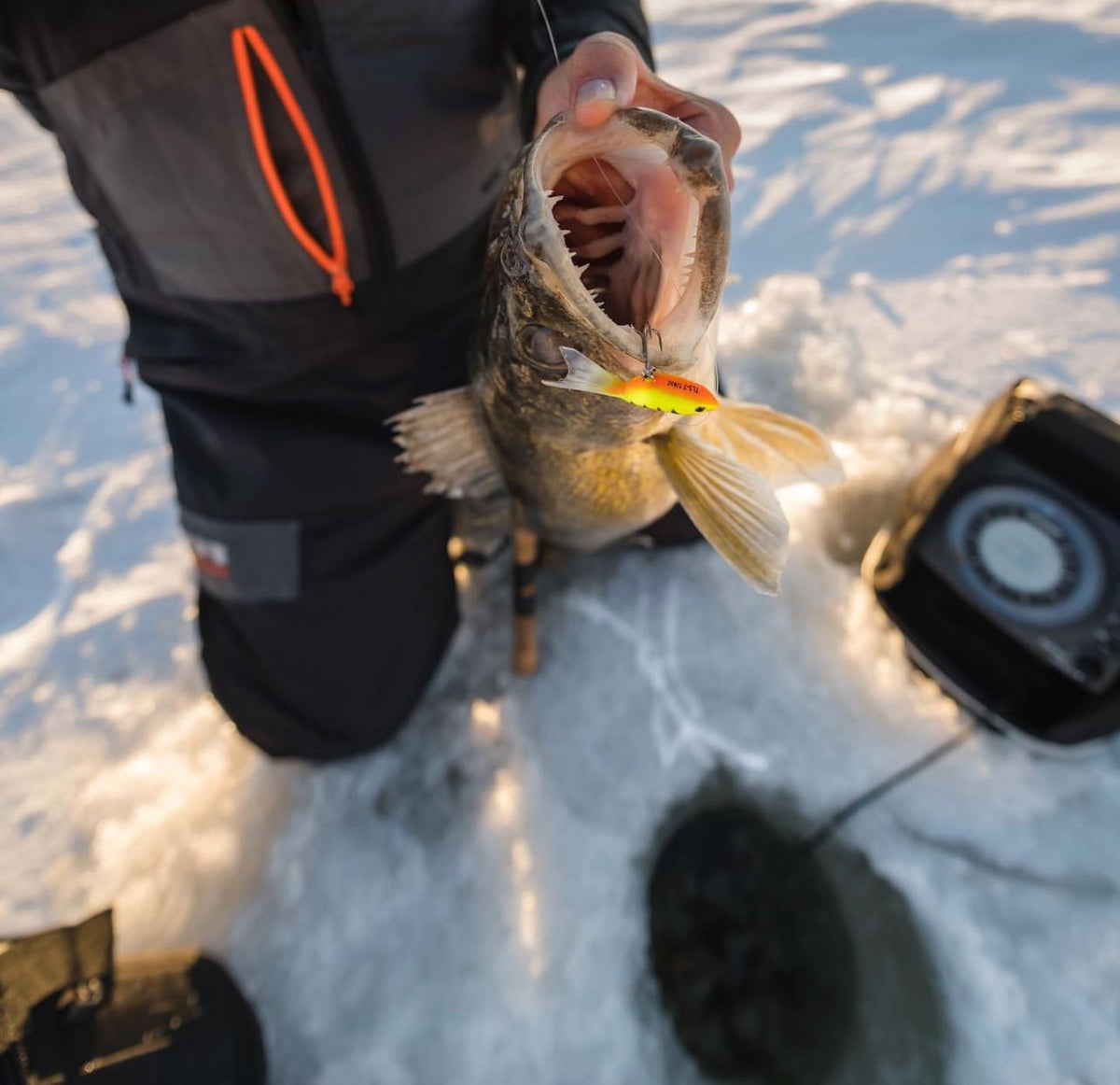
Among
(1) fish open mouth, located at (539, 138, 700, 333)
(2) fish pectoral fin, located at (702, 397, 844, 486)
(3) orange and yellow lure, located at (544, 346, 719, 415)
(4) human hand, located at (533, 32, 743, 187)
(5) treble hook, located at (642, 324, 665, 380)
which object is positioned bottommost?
(2) fish pectoral fin, located at (702, 397, 844, 486)

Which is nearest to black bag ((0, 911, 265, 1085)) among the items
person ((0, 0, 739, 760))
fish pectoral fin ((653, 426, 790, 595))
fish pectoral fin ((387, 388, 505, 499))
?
person ((0, 0, 739, 760))

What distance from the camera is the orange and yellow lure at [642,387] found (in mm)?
695

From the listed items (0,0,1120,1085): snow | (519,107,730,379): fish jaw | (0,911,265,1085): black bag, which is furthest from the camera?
(0,0,1120,1085): snow

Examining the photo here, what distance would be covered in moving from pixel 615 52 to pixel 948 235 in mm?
2212

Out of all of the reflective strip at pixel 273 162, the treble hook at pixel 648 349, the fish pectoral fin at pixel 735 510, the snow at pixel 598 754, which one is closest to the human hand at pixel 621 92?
the treble hook at pixel 648 349

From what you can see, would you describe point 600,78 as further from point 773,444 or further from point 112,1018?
point 112,1018

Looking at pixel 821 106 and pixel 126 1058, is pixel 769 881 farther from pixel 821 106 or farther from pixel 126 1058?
pixel 821 106

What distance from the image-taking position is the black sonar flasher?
1.40m

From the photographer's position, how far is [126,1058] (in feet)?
3.92

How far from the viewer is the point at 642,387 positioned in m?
0.69

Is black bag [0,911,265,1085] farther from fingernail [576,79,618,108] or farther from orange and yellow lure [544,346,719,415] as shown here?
fingernail [576,79,618,108]

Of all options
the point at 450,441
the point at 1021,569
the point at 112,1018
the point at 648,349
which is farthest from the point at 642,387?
the point at 112,1018

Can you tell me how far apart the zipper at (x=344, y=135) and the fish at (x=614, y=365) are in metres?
0.38

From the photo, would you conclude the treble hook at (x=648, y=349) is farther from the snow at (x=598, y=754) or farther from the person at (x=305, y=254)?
the snow at (x=598, y=754)
